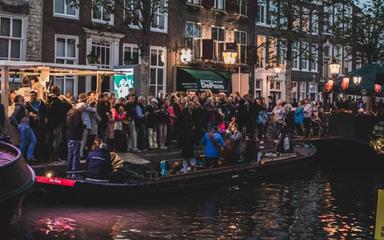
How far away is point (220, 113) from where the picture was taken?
2277 centimetres

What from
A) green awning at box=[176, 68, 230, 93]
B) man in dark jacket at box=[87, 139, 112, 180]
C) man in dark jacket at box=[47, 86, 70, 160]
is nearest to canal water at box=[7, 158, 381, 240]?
man in dark jacket at box=[87, 139, 112, 180]

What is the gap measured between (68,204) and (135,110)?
5.91m

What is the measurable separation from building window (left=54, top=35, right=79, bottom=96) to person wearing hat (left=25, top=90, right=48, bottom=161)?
11.9 meters

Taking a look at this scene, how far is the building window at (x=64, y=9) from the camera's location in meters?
29.1

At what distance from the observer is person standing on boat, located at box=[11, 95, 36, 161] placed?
16453 mm

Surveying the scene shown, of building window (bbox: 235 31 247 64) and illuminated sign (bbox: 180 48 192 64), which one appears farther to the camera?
building window (bbox: 235 31 247 64)

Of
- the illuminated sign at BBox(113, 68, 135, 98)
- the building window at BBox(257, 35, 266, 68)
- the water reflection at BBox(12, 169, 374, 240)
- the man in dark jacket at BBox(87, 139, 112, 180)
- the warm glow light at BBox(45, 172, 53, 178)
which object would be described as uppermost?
the building window at BBox(257, 35, 266, 68)

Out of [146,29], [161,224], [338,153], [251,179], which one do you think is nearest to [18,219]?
[161,224]

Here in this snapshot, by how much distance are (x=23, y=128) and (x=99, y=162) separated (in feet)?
9.09

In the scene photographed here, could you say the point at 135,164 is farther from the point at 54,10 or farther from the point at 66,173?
the point at 54,10

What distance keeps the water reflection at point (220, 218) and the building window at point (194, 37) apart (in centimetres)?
2049

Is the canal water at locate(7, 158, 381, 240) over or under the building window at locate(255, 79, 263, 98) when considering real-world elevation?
under

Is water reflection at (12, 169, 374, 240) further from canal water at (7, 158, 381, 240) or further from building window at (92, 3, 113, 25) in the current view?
building window at (92, 3, 113, 25)

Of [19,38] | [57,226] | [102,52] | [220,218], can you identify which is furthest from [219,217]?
[102,52]
